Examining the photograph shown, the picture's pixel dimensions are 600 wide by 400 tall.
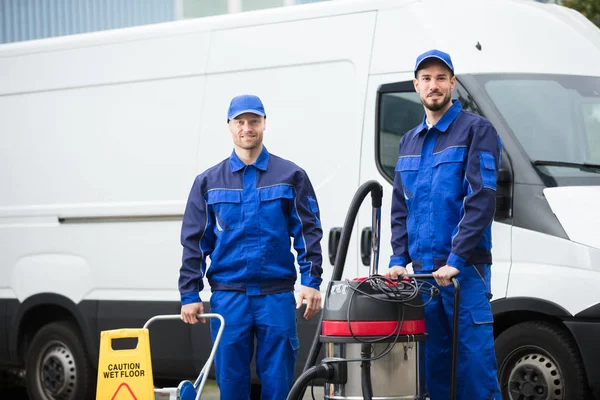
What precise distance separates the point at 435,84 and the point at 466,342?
1.16 meters

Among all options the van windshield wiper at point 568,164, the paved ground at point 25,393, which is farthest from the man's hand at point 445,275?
the paved ground at point 25,393

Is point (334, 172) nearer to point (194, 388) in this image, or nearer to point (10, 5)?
point (194, 388)

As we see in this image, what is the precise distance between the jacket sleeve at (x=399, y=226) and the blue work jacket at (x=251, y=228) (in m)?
0.70

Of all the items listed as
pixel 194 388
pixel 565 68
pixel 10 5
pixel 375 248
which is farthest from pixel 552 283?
pixel 10 5

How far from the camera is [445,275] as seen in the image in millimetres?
5227

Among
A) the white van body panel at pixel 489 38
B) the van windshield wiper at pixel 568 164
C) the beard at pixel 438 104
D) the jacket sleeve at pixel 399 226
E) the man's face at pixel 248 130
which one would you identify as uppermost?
the white van body panel at pixel 489 38

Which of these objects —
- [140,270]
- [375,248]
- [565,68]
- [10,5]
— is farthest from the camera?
[10,5]

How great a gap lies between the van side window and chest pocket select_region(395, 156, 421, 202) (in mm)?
2201

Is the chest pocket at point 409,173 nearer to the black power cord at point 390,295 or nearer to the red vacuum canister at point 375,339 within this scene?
the black power cord at point 390,295

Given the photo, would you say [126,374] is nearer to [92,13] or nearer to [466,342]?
[466,342]

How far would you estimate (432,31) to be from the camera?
25.7ft

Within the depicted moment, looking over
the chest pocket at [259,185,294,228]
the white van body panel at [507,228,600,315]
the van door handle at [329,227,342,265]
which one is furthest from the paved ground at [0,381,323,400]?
the chest pocket at [259,185,294,228]

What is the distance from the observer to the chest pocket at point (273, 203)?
6.24 metres

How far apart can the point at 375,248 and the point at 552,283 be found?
76.3 inches
